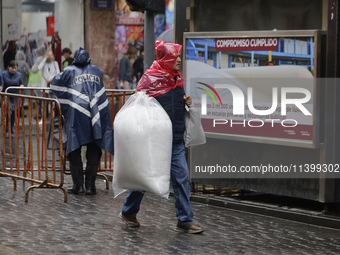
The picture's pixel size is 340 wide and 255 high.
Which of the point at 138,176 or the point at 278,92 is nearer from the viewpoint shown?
the point at 138,176

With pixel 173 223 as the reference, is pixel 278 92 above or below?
above

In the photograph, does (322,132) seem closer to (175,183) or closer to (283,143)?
(283,143)

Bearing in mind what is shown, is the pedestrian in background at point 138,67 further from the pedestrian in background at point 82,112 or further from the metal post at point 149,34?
the pedestrian in background at point 82,112

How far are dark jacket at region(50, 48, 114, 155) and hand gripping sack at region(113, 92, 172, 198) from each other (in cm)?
189

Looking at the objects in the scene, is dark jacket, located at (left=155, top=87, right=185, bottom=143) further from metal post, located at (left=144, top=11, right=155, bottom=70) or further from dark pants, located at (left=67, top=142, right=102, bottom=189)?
metal post, located at (left=144, top=11, right=155, bottom=70)

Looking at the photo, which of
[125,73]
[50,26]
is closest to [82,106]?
[125,73]

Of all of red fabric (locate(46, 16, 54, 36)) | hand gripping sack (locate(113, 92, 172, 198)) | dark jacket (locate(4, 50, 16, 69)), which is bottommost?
hand gripping sack (locate(113, 92, 172, 198))

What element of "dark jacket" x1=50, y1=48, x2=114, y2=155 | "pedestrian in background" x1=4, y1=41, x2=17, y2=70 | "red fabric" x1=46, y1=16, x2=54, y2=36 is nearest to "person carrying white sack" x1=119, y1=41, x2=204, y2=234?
"dark jacket" x1=50, y1=48, x2=114, y2=155

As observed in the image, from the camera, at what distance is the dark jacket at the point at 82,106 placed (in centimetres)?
777

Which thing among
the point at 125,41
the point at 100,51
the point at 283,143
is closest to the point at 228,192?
the point at 283,143

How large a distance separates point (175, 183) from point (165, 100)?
726 millimetres

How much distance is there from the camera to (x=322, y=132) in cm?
657

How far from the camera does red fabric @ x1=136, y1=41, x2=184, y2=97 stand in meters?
6.04

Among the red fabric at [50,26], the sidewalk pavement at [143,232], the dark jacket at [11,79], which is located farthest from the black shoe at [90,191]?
the red fabric at [50,26]
